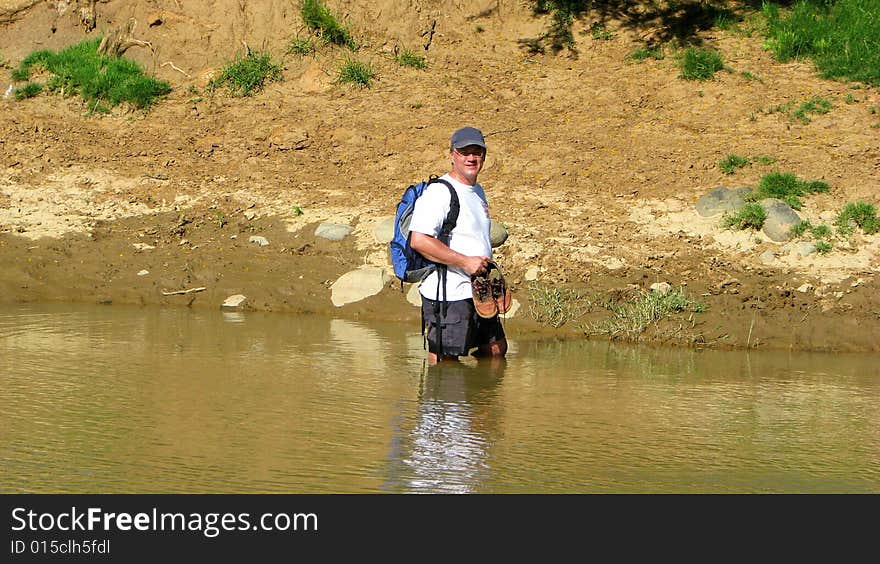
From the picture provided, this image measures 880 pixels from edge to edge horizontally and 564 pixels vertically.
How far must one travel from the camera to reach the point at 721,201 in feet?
36.2

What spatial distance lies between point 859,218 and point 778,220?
26.1 inches

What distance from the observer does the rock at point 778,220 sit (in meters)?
10.4

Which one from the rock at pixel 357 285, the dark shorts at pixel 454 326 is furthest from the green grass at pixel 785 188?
the dark shorts at pixel 454 326

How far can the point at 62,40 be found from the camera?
15.6 m

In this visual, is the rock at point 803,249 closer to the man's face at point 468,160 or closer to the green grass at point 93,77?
the man's face at point 468,160

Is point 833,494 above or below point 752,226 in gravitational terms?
below

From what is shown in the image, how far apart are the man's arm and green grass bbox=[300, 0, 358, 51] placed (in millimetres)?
8408

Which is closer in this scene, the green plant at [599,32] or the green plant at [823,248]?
the green plant at [823,248]

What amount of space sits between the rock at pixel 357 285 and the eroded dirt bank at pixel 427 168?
8cm

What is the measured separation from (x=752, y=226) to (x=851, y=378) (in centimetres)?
289

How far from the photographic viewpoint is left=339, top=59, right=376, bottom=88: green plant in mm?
14352

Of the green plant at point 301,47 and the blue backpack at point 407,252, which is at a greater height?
the green plant at point 301,47

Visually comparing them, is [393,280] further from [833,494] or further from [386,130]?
[833,494]
